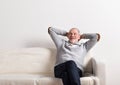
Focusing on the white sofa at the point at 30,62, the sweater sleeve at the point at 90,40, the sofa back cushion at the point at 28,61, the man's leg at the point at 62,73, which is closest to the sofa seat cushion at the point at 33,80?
the man's leg at the point at 62,73

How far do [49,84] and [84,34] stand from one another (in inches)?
33.9

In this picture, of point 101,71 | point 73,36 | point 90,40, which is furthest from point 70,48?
point 101,71

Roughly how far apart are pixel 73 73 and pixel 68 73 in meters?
0.06

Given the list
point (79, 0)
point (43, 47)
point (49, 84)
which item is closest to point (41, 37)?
point (43, 47)

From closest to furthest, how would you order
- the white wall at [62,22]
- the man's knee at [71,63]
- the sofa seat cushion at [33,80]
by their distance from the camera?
the sofa seat cushion at [33,80] → the man's knee at [71,63] → the white wall at [62,22]

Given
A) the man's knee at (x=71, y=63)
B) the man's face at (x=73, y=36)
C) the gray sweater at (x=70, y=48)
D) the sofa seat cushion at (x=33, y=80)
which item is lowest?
the sofa seat cushion at (x=33, y=80)

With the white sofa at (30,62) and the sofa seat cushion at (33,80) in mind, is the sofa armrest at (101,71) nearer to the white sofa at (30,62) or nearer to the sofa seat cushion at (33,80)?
the sofa seat cushion at (33,80)

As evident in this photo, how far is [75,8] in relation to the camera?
3.40 metres

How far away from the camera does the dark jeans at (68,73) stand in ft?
8.34

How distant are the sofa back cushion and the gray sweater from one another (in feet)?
0.58

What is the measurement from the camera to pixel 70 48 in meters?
3.02

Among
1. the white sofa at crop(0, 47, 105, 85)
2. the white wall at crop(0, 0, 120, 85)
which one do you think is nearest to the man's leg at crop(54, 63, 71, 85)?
the white sofa at crop(0, 47, 105, 85)

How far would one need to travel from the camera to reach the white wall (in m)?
3.37

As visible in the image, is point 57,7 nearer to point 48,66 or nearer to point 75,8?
point 75,8
